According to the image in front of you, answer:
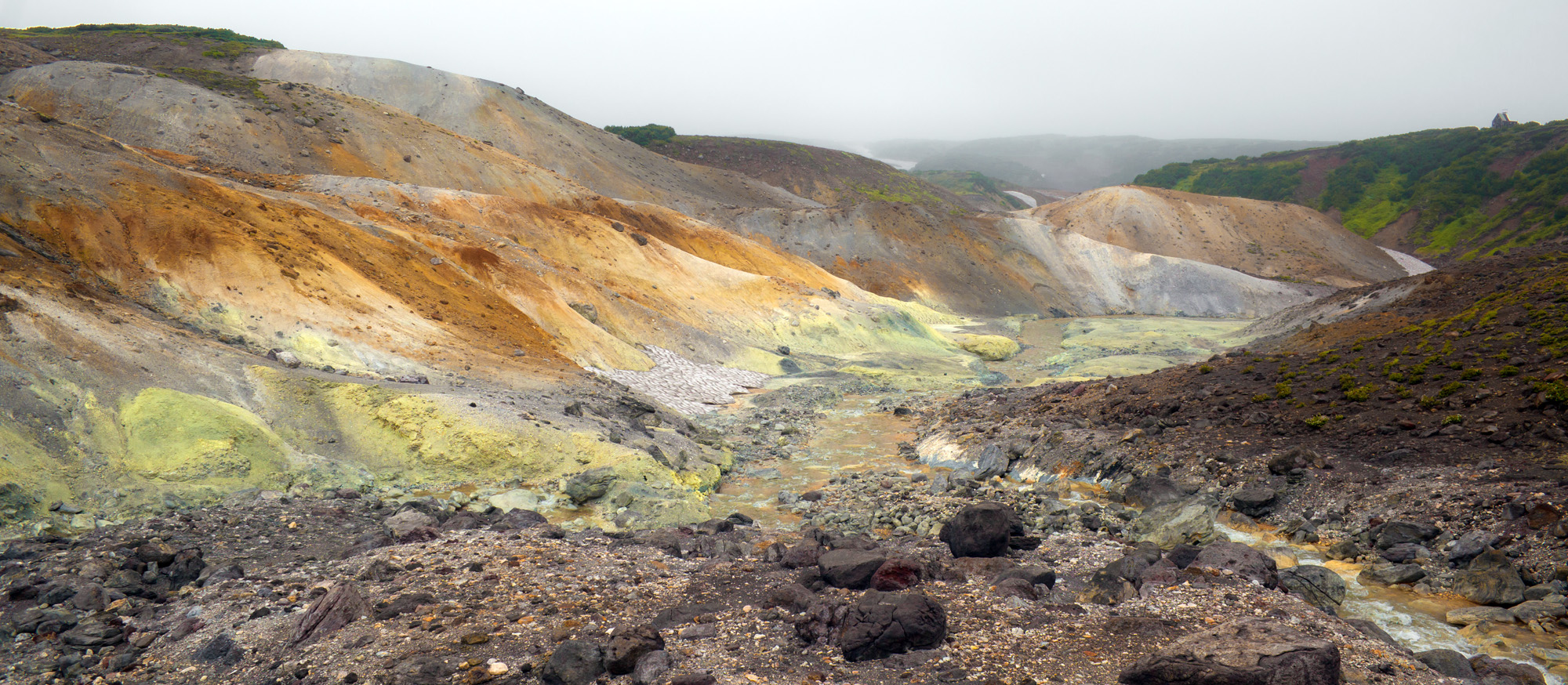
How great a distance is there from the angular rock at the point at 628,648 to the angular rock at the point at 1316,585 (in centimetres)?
731

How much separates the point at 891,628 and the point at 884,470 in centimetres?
1149

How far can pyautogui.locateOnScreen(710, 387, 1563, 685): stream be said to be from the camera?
8.16 m

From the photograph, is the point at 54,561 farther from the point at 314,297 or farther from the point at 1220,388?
the point at 1220,388

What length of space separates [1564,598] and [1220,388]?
33.7 feet

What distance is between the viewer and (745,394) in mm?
28750

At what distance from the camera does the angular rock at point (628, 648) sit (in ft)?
20.6

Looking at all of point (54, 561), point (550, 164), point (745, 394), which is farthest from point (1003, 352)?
point (550, 164)

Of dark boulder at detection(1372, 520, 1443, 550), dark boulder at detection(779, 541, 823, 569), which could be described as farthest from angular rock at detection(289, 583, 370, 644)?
dark boulder at detection(1372, 520, 1443, 550)

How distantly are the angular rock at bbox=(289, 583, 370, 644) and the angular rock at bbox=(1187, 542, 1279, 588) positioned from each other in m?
9.02

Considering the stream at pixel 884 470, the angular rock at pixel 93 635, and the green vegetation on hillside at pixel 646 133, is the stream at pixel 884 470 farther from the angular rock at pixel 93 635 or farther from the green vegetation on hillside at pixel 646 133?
the green vegetation on hillside at pixel 646 133

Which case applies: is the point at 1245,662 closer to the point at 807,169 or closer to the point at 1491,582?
the point at 1491,582

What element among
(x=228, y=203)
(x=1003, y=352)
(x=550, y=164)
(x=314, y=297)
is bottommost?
(x=1003, y=352)

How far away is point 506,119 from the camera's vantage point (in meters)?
71.9

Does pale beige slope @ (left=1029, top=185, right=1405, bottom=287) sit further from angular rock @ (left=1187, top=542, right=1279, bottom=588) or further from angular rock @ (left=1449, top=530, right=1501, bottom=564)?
angular rock @ (left=1187, top=542, right=1279, bottom=588)
